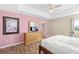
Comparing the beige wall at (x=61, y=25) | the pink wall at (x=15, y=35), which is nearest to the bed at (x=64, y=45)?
the beige wall at (x=61, y=25)

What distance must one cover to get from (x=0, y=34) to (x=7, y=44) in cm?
40

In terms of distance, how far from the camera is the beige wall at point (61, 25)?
1.47 meters

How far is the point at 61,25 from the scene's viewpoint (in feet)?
4.97

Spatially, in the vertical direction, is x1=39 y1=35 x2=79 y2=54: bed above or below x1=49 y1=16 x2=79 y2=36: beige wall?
below

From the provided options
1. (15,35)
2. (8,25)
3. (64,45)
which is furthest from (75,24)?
(15,35)

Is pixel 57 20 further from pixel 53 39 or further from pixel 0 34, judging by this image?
pixel 0 34

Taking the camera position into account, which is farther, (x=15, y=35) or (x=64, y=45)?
(x=15, y=35)

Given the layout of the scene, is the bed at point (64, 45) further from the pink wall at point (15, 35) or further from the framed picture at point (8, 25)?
the framed picture at point (8, 25)

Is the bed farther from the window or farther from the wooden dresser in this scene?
the wooden dresser

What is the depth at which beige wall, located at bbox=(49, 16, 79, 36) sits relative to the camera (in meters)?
1.47

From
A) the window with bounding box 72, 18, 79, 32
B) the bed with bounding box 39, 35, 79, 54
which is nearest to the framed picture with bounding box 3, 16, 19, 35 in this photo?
the bed with bounding box 39, 35, 79, 54

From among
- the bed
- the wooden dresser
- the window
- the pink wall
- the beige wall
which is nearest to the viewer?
the bed

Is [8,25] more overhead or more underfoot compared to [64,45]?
more overhead

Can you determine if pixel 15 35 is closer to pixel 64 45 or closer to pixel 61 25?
pixel 61 25
